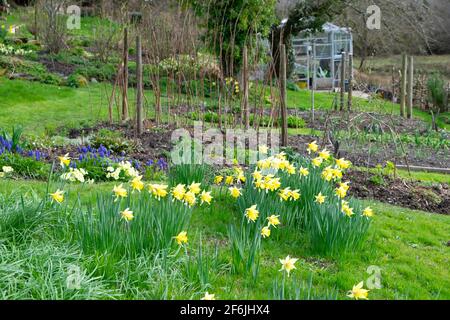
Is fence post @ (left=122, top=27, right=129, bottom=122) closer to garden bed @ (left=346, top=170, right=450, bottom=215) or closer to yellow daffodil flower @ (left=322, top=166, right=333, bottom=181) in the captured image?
garden bed @ (left=346, top=170, right=450, bottom=215)

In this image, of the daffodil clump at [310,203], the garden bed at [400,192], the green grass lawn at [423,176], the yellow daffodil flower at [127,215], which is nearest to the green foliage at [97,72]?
the green grass lawn at [423,176]

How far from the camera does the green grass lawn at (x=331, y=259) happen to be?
344cm

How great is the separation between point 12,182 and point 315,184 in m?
2.89

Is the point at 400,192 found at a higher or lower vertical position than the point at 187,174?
lower

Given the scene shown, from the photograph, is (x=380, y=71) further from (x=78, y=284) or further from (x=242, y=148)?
(x=78, y=284)

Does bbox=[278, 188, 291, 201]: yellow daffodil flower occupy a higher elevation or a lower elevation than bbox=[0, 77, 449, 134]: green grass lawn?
lower

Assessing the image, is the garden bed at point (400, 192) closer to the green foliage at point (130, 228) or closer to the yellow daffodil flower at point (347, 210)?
the yellow daffodil flower at point (347, 210)

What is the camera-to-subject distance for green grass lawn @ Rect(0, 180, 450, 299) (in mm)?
3439

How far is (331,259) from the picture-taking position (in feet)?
13.7

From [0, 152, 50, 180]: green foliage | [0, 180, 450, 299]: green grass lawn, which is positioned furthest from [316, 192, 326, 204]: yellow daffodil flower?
[0, 152, 50, 180]: green foliage

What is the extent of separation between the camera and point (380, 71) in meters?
27.2

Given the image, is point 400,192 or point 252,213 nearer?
point 252,213

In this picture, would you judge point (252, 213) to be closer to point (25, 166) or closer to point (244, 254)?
point (244, 254)

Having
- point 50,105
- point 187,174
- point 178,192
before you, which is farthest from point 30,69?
point 178,192
